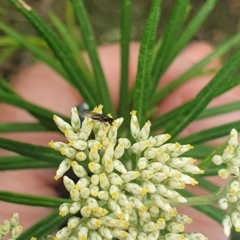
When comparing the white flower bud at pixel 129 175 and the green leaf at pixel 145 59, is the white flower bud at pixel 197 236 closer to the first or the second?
the white flower bud at pixel 129 175

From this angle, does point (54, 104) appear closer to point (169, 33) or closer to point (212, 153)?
point (169, 33)

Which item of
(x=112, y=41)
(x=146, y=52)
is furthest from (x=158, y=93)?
(x=112, y=41)

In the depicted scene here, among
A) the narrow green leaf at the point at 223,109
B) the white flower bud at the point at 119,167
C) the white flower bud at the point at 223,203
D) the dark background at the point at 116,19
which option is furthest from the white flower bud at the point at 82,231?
the dark background at the point at 116,19

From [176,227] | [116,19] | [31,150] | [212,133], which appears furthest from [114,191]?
[116,19]

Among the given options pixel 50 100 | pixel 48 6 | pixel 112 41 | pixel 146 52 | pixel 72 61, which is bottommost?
pixel 146 52

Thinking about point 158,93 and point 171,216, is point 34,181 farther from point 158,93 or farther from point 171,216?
point 171,216

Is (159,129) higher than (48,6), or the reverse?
(48,6)
